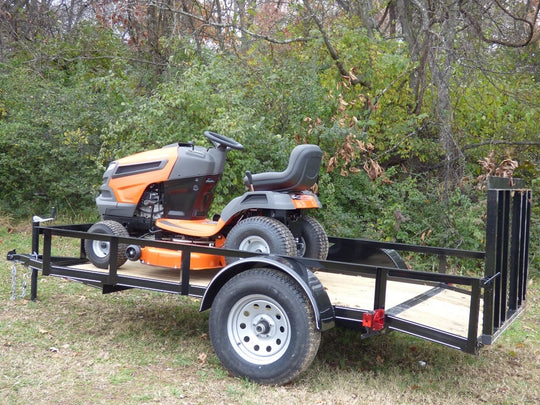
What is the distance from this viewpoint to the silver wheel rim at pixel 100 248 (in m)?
5.37

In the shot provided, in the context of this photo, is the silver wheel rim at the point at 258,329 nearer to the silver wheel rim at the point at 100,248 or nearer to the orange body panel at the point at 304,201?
the orange body panel at the point at 304,201

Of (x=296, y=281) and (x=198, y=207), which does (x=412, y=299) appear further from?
(x=198, y=207)

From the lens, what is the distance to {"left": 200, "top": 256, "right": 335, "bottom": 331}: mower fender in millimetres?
3803

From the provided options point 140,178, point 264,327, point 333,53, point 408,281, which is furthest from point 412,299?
point 333,53

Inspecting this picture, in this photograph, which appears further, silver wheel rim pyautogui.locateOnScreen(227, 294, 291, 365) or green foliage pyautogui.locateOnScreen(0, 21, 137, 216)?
green foliage pyautogui.locateOnScreen(0, 21, 137, 216)

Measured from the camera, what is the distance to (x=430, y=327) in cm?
368

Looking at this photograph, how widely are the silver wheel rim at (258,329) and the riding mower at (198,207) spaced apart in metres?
0.64

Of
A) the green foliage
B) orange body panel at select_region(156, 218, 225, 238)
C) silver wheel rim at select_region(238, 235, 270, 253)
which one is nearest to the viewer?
silver wheel rim at select_region(238, 235, 270, 253)

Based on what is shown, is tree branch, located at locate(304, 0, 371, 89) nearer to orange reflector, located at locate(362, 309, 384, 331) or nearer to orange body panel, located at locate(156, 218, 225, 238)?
orange body panel, located at locate(156, 218, 225, 238)

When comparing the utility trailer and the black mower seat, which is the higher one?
the black mower seat

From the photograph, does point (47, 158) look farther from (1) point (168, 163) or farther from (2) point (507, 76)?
(2) point (507, 76)

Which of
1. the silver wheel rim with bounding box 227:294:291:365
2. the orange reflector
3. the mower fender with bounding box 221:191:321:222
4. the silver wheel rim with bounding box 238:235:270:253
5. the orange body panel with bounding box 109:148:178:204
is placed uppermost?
the orange body panel with bounding box 109:148:178:204

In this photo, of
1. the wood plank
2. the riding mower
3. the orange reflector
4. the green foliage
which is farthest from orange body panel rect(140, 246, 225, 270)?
the green foliage

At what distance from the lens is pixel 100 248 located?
540 centimetres
